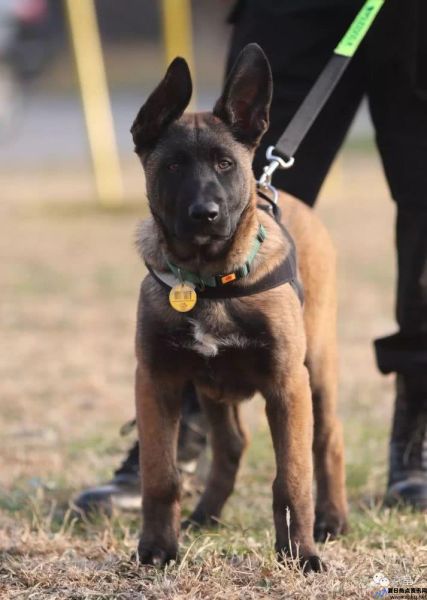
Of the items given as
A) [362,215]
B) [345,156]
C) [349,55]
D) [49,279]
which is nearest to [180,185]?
[349,55]

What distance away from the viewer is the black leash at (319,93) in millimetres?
3596

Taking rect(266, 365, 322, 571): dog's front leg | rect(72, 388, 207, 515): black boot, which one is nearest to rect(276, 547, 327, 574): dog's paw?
rect(266, 365, 322, 571): dog's front leg

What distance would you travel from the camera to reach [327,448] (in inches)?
147

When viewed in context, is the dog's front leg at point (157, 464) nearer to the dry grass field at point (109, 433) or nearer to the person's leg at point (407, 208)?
the dry grass field at point (109, 433)

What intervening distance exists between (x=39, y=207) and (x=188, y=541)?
8.54 metres

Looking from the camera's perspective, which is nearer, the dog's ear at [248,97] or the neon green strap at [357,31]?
the dog's ear at [248,97]

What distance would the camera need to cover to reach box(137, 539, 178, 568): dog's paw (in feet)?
10.2

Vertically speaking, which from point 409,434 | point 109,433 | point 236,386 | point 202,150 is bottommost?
point 109,433

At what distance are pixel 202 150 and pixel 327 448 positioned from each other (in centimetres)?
117

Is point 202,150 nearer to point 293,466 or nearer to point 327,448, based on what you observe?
point 293,466

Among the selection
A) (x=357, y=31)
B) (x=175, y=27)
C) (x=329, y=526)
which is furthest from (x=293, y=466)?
(x=175, y=27)

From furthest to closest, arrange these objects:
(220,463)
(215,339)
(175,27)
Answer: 1. (175,27)
2. (220,463)
3. (215,339)

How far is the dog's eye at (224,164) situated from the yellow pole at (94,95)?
8.87 meters

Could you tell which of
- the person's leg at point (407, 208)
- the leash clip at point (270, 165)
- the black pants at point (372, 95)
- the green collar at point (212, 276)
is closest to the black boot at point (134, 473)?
the person's leg at point (407, 208)
